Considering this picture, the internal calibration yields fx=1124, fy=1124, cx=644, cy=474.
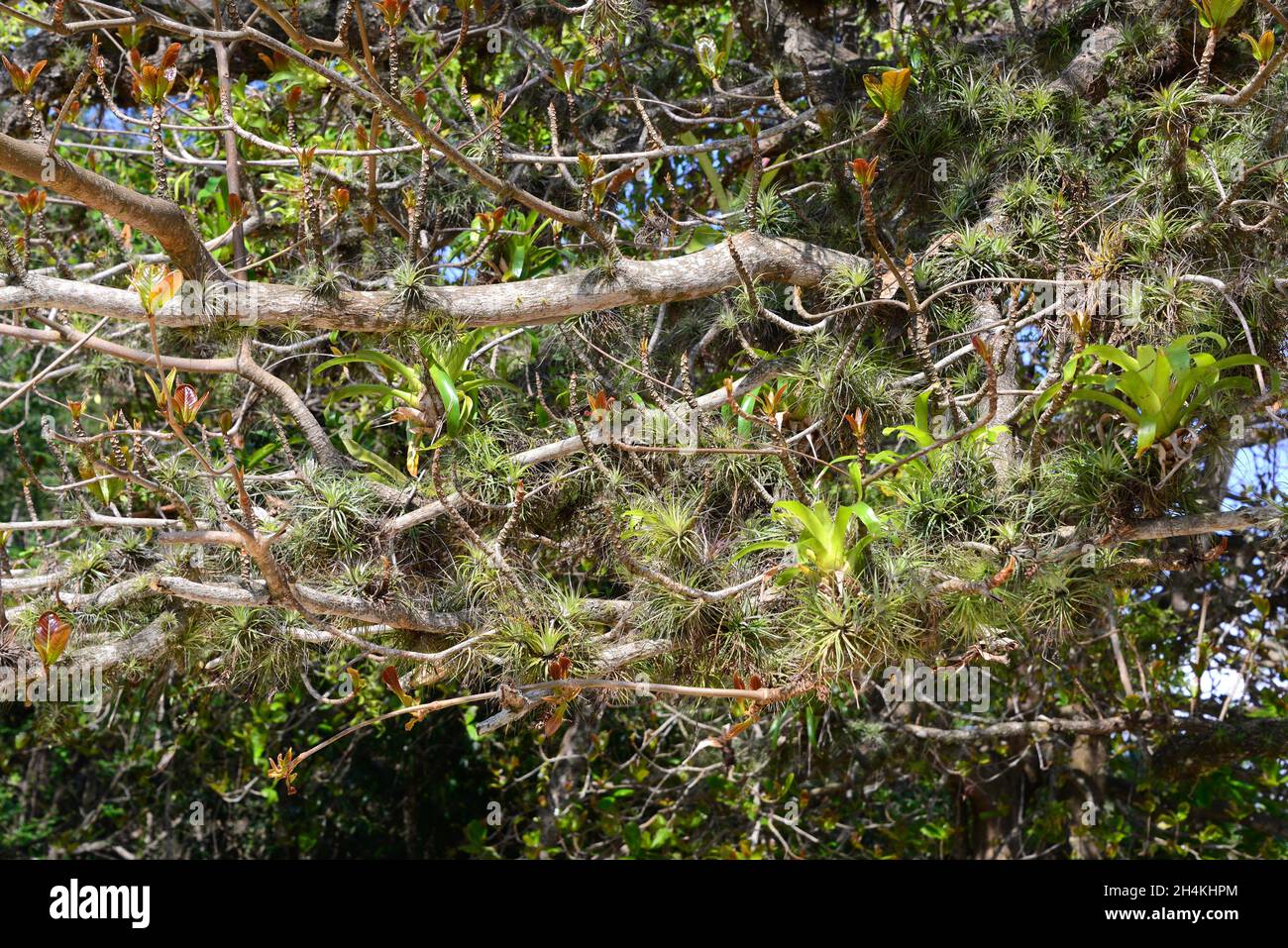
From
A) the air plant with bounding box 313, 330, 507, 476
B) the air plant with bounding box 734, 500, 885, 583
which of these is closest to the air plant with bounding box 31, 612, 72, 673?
the air plant with bounding box 313, 330, 507, 476

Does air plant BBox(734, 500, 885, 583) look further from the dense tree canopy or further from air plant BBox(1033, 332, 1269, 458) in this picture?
air plant BBox(1033, 332, 1269, 458)

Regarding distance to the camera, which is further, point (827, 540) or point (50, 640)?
point (827, 540)

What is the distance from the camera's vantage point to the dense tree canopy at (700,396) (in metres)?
2.28

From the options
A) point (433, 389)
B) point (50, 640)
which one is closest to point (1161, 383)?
point (433, 389)

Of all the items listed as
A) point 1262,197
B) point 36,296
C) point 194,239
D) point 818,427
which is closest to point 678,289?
point 818,427

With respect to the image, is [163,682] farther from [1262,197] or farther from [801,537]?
[1262,197]

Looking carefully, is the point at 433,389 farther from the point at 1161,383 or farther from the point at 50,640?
the point at 1161,383

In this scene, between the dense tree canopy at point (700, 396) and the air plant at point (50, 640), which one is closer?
the air plant at point (50, 640)

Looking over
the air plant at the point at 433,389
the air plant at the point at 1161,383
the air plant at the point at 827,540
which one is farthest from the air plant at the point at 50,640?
the air plant at the point at 1161,383

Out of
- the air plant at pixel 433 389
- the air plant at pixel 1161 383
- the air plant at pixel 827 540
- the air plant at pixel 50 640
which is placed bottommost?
the air plant at pixel 50 640

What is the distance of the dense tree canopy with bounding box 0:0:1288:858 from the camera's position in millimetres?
2275

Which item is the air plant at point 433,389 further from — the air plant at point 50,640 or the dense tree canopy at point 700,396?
the air plant at point 50,640

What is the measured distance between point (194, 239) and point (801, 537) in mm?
1382

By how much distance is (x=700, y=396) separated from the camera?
10.4 ft
